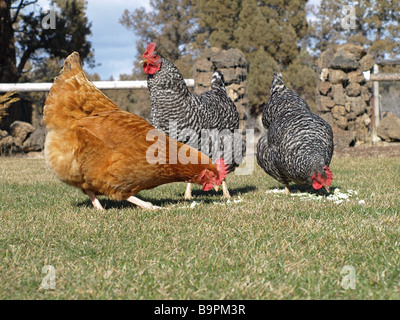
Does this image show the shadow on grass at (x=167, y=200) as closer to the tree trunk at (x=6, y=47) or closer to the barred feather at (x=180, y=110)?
the barred feather at (x=180, y=110)

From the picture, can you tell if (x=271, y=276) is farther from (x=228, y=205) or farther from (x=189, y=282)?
(x=228, y=205)

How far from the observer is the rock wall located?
12.9 m

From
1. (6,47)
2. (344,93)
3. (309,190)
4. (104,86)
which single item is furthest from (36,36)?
(309,190)

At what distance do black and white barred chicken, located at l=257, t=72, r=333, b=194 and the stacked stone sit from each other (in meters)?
5.50

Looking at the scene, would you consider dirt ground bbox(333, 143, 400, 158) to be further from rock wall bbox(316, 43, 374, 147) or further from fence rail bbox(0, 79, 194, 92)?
fence rail bbox(0, 79, 194, 92)

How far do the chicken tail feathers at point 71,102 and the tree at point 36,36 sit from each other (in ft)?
42.8

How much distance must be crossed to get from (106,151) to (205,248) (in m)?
1.65

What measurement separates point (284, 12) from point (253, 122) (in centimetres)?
804

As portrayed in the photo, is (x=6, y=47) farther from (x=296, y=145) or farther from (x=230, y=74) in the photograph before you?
(x=296, y=145)

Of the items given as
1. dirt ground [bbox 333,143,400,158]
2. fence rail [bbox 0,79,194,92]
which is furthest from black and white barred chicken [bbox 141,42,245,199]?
fence rail [bbox 0,79,194,92]

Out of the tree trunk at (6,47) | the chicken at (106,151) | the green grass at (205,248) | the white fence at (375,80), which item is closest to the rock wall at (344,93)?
the white fence at (375,80)

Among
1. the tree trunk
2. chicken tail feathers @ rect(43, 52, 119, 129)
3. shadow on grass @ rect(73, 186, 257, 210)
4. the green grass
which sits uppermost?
the tree trunk

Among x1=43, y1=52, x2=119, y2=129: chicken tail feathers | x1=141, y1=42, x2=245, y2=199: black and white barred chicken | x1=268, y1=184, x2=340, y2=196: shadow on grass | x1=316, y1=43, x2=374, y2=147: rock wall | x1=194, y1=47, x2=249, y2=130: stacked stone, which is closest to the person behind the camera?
x1=43, y1=52, x2=119, y2=129: chicken tail feathers

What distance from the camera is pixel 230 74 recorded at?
38.9ft
